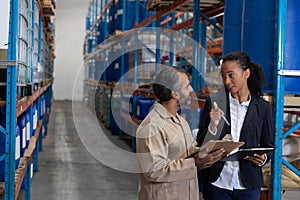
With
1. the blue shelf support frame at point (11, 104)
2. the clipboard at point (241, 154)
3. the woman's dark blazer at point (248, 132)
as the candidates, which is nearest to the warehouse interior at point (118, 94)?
the blue shelf support frame at point (11, 104)

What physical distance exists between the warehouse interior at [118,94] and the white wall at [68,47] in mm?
11256

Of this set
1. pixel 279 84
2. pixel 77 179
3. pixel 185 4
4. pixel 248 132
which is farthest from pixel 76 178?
pixel 248 132

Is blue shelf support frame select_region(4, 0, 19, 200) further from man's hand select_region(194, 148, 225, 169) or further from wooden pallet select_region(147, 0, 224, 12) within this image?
wooden pallet select_region(147, 0, 224, 12)

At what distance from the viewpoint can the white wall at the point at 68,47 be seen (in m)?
24.6

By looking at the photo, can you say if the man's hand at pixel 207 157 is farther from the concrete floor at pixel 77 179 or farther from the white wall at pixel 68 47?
the white wall at pixel 68 47

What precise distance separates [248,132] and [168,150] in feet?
2.17

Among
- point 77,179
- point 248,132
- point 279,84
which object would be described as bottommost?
point 77,179

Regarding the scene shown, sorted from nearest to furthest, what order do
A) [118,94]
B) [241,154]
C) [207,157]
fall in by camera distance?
[207,157], [241,154], [118,94]

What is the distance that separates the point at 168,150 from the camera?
2.36 m

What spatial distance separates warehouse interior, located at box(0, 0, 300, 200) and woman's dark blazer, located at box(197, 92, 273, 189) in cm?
48

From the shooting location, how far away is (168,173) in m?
2.30

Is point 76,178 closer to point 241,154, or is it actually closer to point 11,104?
point 11,104

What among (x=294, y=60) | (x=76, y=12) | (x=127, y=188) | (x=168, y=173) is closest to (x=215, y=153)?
(x=168, y=173)

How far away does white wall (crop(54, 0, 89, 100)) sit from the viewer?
24578mm
